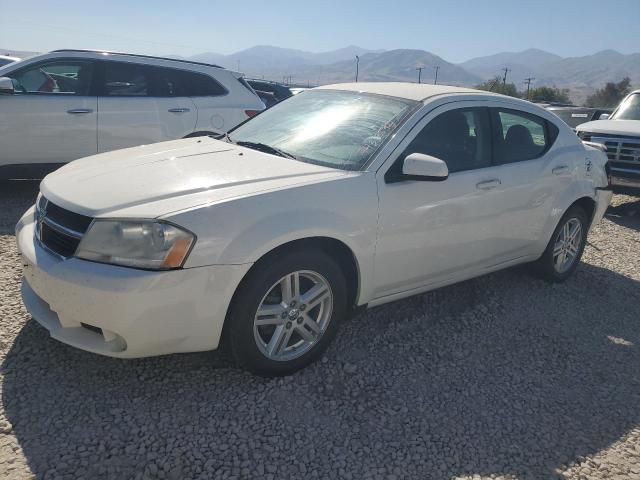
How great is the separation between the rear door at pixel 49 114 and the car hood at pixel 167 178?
9.87 feet

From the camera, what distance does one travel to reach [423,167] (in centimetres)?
325

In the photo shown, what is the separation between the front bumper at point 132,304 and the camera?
8.26 feet

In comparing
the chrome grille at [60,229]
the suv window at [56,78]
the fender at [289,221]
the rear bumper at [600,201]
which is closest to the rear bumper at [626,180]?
the rear bumper at [600,201]

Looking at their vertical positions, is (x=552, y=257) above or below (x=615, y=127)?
below

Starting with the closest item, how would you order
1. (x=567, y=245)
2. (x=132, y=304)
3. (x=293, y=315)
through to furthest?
1. (x=132, y=304)
2. (x=293, y=315)
3. (x=567, y=245)

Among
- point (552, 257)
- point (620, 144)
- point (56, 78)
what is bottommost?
point (552, 257)

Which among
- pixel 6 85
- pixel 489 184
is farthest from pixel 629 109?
pixel 6 85

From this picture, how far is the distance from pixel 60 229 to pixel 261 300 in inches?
43.2

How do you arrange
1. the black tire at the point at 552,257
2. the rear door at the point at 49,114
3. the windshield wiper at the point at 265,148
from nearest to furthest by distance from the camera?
1. the windshield wiper at the point at 265,148
2. the black tire at the point at 552,257
3. the rear door at the point at 49,114

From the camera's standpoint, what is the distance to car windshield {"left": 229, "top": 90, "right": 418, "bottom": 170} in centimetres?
343

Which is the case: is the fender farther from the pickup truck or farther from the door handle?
the pickup truck

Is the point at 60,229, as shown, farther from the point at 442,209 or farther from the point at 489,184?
the point at 489,184

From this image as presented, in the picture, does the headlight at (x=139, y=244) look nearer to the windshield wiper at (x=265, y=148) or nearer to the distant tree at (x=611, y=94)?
the windshield wiper at (x=265, y=148)

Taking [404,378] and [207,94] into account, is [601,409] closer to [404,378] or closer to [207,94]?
[404,378]
